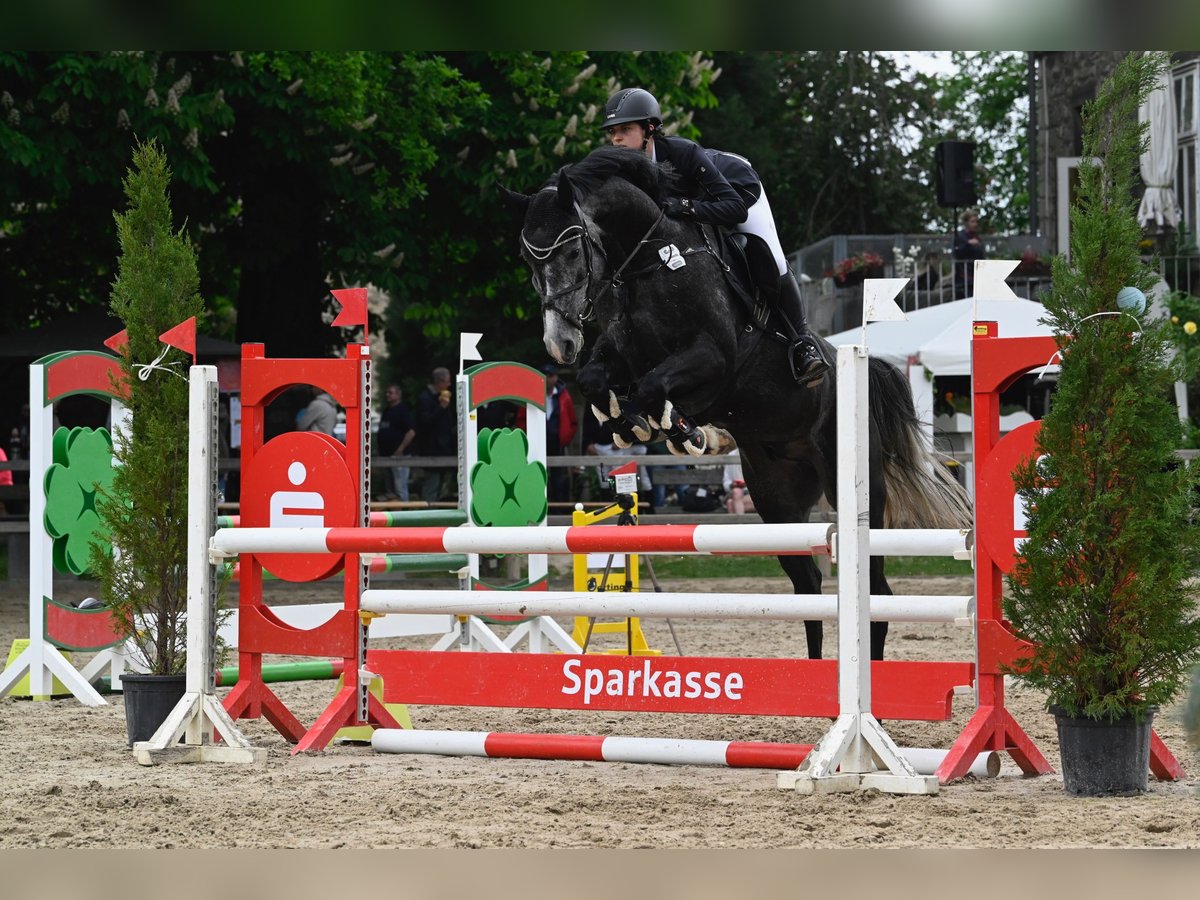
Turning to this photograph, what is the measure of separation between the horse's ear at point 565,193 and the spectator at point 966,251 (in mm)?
11887

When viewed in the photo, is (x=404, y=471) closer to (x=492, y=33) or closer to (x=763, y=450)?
(x=763, y=450)

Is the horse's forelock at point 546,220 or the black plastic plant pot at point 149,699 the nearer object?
the horse's forelock at point 546,220

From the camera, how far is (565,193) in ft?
15.1

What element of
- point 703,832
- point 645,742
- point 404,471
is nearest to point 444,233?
point 404,471

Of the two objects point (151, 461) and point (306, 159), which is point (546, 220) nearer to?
point (151, 461)

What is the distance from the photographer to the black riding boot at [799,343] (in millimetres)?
5082

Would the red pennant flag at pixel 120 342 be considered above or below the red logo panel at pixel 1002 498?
above

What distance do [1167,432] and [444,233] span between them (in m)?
9.78

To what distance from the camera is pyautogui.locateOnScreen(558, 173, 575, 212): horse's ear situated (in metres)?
4.59

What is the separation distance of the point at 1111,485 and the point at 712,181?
2.01 meters

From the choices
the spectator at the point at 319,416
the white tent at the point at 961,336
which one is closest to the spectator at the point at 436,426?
the spectator at the point at 319,416

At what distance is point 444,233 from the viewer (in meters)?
12.7

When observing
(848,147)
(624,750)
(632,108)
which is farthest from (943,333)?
(848,147)

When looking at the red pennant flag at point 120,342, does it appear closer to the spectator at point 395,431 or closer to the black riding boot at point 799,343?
the black riding boot at point 799,343
